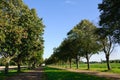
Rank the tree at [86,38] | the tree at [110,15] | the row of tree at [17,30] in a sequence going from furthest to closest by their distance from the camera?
1. the tree at [86,38]
2. the row of tree at [17,30]
3. the tree at [110,15]

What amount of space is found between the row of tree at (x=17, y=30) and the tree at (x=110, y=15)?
1161 centimetres

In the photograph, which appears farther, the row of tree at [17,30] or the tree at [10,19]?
the row of tree at [17,30]

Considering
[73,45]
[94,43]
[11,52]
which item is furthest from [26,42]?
[73,45]

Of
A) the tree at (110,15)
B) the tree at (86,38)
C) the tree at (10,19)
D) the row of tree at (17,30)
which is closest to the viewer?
the tree at (110,15)

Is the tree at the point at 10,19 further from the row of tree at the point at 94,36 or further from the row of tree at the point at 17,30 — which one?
the row of tree at the point at 94,36

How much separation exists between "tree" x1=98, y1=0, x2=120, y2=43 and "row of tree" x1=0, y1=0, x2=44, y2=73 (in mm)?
11609

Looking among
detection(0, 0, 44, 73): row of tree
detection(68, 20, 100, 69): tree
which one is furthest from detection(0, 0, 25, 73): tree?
detection(68, 20, 100, 69): tree

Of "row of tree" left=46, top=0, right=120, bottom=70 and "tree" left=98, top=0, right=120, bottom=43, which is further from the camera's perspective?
"row of tree" left=46, top=0, right=120, bottom=70

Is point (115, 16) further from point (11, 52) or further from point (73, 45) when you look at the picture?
point (73, 45)

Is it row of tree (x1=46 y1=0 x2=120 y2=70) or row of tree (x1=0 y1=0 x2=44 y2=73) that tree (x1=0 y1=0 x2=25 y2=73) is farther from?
row of tree (x1=46 y1=0 x2=120 y2=70)

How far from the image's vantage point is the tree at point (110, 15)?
30.0m

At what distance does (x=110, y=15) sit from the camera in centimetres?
3253

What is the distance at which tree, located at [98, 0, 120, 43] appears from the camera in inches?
1183

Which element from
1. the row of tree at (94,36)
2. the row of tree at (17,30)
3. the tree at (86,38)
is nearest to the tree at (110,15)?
the row of tree at (94,36)
